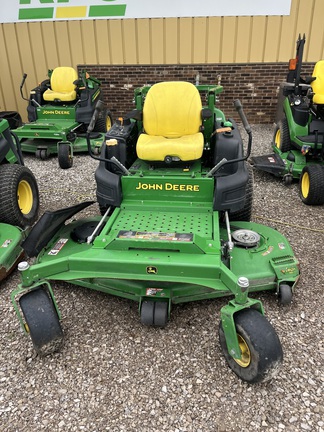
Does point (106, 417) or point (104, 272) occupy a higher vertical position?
point (104, 272)

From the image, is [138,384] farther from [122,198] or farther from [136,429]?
[122,198]

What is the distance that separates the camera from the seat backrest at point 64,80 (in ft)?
21.2

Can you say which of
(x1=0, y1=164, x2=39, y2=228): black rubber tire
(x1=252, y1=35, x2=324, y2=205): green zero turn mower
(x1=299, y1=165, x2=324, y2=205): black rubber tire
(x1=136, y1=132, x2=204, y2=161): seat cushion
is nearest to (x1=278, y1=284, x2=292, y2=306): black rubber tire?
(x1=136, y1=132, x2=204, y2=161): seat cushion

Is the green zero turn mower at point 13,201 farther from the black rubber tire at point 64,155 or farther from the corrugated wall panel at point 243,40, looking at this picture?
the corrugated wall panel at point 243,40

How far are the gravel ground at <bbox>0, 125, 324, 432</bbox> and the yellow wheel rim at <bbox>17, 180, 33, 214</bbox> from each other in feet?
3.16

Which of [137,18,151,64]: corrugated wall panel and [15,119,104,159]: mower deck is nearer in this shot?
[15,119,104,159]: mower deck

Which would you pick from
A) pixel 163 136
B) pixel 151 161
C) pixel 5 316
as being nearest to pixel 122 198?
pixel 151 161

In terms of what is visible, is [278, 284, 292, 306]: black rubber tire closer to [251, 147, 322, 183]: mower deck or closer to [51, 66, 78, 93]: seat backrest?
[251, 147, 322, 183]: mower deck

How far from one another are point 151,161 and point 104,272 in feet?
4.04

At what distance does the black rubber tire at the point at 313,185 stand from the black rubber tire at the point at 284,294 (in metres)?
1.75

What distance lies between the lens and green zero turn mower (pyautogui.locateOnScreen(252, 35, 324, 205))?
453 centimetres

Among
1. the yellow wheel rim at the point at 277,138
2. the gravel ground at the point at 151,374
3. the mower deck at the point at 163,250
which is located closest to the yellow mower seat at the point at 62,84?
the yellow wheel rim at the point at 277,138

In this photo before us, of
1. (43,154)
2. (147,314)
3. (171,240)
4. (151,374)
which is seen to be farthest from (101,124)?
(151,374)

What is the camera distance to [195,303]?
272cm
